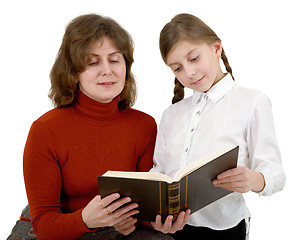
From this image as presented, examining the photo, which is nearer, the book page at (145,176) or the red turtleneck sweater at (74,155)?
the book page at (145,176)

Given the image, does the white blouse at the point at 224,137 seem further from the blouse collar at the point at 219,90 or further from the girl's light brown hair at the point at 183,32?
the girl's light brown hair at the point at 183,32

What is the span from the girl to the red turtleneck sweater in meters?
0.25

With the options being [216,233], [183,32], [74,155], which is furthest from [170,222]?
[183,32]

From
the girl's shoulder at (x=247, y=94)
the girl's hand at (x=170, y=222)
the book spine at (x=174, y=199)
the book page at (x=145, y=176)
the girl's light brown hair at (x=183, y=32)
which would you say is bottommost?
the girl's hand at (x=170, y=222)

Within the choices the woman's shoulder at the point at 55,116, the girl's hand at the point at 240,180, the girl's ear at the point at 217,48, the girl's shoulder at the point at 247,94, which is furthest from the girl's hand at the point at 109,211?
the girl's ear at the point at 217,48

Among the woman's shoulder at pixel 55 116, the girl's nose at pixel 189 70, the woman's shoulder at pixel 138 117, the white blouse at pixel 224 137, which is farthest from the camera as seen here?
the woman's shoulder at pixel 138 117

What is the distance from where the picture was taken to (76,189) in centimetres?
226

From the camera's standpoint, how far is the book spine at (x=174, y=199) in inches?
64.2

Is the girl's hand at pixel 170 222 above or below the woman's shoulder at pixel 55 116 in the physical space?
below

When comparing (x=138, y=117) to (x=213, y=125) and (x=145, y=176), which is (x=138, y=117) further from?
(x=145, y=176)

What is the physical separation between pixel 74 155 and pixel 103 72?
508mm

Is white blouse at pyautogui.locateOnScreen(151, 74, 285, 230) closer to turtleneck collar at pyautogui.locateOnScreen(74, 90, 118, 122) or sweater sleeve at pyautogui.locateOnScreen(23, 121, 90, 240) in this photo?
turtleneck collar at pyautogui.locateOnScreen(74, 90, 118, 122)

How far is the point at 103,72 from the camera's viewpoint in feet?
6.93

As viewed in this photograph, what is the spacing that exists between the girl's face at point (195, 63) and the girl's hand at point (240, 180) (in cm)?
56
